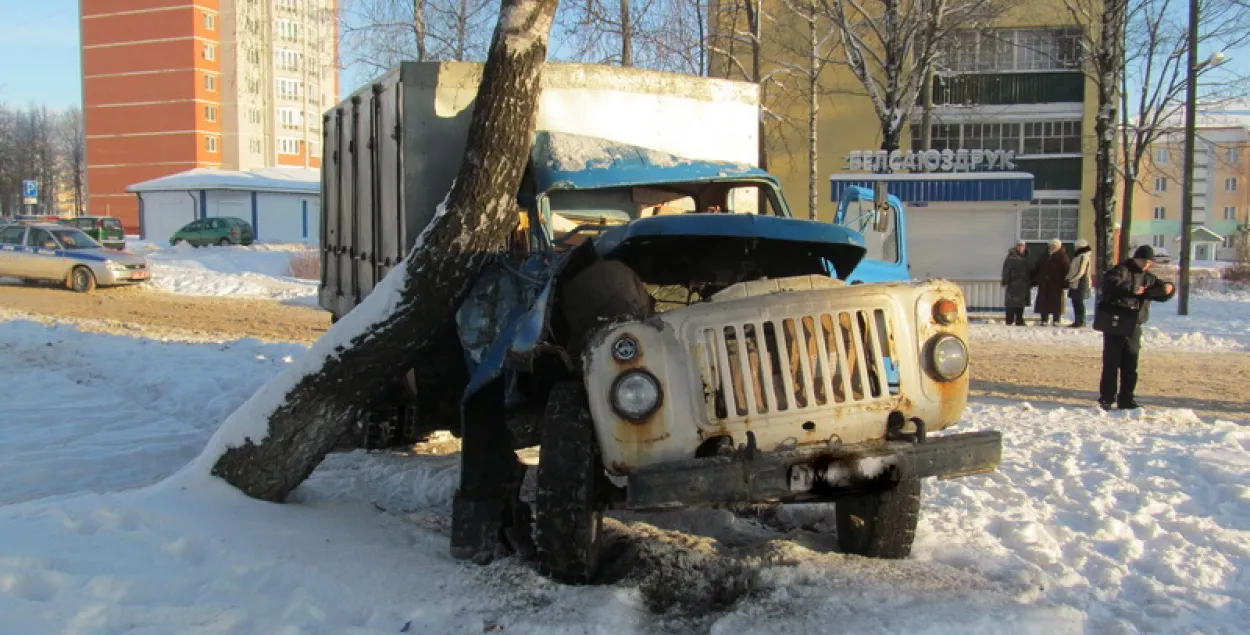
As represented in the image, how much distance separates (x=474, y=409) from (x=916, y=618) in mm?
2376

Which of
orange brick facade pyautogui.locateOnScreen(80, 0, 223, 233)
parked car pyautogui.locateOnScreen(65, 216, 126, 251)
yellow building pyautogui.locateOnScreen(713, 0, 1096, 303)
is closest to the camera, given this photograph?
yellow building pyautogui.locateOnScreen(713, 0, 1096, 303)

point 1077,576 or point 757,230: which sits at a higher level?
point 757,230

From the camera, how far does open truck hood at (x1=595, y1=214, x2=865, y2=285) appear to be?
4.47 m

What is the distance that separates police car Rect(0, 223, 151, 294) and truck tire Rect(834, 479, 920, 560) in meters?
21.9

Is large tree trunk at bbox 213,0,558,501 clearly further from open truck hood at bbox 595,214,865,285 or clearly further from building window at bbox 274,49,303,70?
building window at bbox 274,49,303,70

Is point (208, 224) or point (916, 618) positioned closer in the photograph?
point (916, 618)

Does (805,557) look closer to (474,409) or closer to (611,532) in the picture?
(611,532)

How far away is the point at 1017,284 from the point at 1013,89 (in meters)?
19.1

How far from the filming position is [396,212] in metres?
7.12

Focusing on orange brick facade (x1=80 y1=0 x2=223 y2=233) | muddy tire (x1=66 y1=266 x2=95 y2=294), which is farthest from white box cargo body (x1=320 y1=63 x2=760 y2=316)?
orange brick facade (x1=80 y1=0 x2=223 y2=233)

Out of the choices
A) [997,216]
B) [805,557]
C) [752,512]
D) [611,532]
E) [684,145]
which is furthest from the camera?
[997,216]

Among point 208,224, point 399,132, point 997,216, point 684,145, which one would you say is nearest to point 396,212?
point 399,132

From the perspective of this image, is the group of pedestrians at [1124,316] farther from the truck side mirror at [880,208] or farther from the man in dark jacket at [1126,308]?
the truck side mirror at [880,208]

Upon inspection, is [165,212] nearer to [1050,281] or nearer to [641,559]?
[1050,281]
